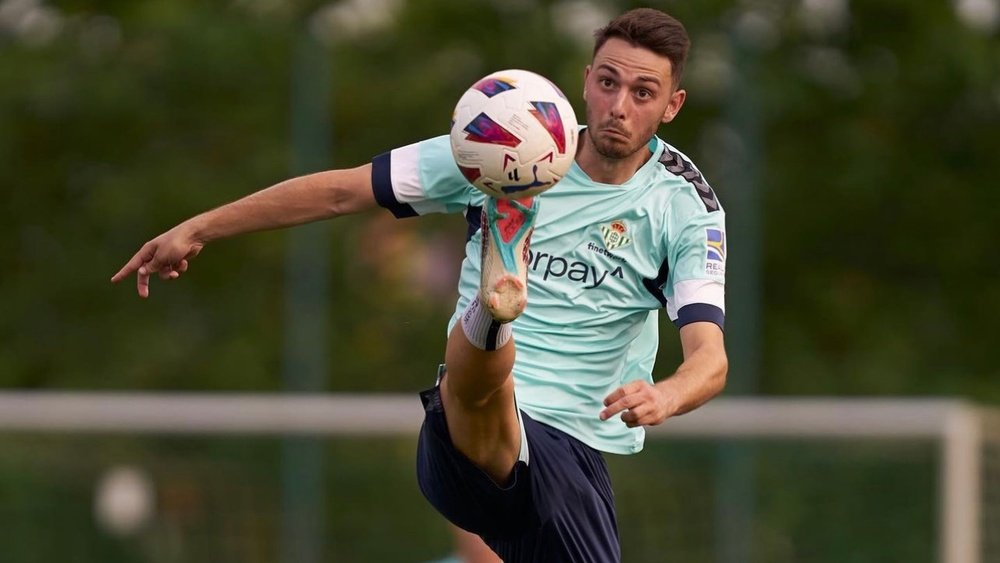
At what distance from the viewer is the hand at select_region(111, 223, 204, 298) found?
18.1ft

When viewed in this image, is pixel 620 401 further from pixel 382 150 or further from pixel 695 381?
pixel 382 150

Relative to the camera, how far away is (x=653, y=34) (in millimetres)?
5562

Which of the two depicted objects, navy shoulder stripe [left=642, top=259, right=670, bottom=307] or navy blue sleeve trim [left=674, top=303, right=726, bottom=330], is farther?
navy shoulder stripe [left=642, top=259, right=670, bottom=307]

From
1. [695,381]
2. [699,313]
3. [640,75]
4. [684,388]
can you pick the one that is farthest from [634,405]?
[640,75]

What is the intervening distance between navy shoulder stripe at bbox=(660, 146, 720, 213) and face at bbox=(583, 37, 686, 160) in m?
0.24

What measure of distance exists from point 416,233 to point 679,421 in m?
2.72

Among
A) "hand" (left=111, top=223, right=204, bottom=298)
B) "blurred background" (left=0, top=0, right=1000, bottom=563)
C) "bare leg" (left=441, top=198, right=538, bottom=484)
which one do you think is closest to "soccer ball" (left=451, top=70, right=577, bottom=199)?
"bare leg" (left=441, top=198, right=538, bottom=484)

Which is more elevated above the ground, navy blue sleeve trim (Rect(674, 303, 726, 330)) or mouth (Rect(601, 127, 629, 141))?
mouth (Rect(601, 127, 629, 141))

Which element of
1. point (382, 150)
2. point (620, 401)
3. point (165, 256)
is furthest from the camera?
point (382, 150)

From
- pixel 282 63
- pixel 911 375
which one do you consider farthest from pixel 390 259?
pixel 911 375

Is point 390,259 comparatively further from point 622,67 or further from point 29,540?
point 622,67

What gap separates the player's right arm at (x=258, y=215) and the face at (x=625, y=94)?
2.48ft

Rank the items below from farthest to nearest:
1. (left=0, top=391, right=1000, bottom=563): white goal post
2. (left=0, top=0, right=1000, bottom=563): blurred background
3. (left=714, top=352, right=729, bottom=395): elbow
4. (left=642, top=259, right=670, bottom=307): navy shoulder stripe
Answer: (left=0, top=0, right=1000, bottom=563): blurred background
(left=0, top=391, right=1000, bottom=563): white goal post
(left=642, top=259, right=670, bottom=307): navy shoulder stripe
(left=714, top=352, right=729, bottom=395): elbow

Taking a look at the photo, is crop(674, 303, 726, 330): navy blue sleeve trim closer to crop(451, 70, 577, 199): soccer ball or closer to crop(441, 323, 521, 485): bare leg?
crop(441, 323, 521, 485): bare leg
